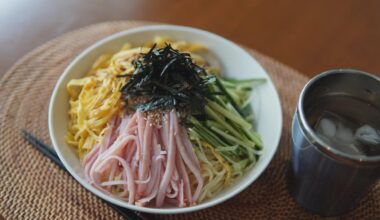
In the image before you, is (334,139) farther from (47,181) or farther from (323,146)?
(47,181)

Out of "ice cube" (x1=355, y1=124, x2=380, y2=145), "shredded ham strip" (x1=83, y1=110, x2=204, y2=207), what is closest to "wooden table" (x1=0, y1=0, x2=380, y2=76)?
"ice cube" (x1=355, y1=124, x2=380, y2=145)

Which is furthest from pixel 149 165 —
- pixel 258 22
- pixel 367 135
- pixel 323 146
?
pixel 258 22

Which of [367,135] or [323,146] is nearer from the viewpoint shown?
[323,146]

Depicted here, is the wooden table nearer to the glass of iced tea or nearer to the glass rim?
the glass of iced tea

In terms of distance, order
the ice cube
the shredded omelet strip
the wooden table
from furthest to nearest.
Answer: the wooden table, the shredded omelet strip, the ice cube

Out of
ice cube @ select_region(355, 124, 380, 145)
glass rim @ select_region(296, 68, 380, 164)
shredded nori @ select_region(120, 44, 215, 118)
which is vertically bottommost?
ice cube @ select_region(355, 124, 380, 145)

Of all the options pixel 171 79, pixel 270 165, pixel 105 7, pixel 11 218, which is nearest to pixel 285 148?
pixel 270 165
